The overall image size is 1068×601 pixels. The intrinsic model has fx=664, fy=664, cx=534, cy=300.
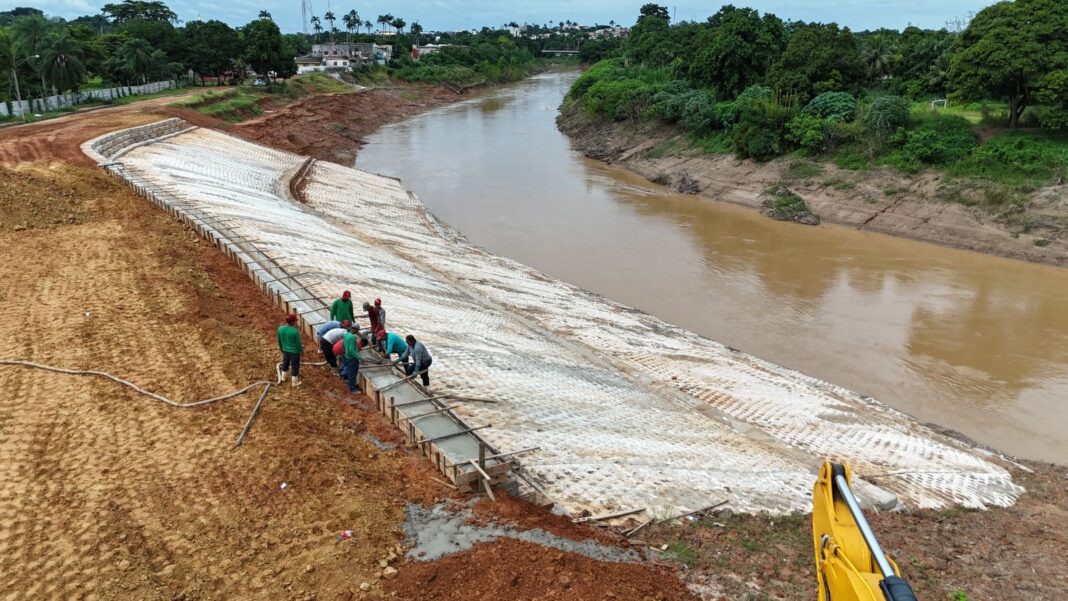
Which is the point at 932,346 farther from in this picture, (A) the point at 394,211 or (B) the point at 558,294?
(A) the point at 394,211

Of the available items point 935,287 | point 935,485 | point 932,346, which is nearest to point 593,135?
point 935,287

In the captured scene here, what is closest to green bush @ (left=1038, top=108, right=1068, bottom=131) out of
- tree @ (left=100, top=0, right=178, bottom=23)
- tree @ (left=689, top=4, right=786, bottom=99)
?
tree @ (left=689, top=4, right=786, bottom=99)

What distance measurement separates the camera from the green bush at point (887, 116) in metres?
43.2

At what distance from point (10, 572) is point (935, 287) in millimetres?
33992

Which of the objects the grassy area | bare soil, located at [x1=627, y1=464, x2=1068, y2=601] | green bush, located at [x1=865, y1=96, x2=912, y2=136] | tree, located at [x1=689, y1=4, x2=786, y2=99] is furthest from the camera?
the grassy area

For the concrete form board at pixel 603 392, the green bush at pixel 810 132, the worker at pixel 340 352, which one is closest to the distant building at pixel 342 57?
the green bush at pixel 810 132

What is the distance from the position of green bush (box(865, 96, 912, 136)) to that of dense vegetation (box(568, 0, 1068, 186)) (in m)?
0.08

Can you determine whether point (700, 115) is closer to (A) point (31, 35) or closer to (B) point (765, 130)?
(B) point (765, 130)

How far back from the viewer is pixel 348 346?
12961mm

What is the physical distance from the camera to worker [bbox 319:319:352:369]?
13.6 meters

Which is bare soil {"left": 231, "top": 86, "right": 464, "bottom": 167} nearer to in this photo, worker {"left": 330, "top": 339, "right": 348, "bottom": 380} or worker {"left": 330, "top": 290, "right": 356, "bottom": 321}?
worker {"left": 330, "top": 290, "right": 356, "bottom": 321}

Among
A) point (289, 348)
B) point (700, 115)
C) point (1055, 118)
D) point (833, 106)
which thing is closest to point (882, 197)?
point (1055, 118)

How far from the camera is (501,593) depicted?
830 centimetres

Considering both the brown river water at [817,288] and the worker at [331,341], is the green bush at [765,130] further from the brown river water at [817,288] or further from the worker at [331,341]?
the worker at [331,341]
